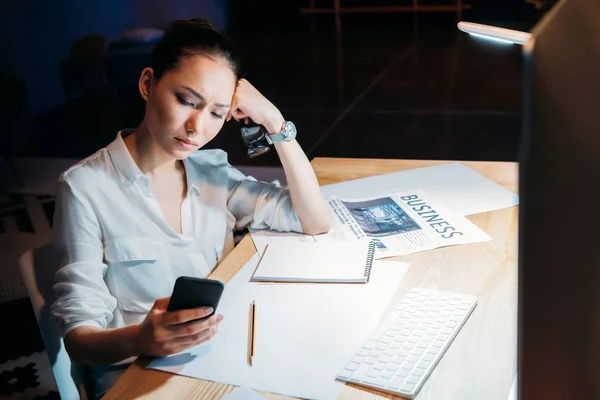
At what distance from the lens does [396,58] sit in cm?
480

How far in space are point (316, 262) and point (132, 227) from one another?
353 millimetres

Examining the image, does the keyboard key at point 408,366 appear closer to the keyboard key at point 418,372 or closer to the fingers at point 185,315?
the keyboard key at point 418,372

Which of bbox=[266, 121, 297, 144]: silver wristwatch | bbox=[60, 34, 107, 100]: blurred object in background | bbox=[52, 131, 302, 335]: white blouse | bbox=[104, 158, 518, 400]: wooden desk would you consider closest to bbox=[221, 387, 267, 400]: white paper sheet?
bbox=[104, 158, 518, 400]: wooden desk

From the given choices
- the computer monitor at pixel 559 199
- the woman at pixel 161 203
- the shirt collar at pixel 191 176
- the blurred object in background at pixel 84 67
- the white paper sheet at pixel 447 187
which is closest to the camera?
the computer monitor at pixel 559 199

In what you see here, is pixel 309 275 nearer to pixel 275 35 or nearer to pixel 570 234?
pixel 570 234

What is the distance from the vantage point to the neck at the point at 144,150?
139cm

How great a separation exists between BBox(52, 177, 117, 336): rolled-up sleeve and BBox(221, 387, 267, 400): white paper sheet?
34cm

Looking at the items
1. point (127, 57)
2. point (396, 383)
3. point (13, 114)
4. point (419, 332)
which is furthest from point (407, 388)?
point (127, 57)

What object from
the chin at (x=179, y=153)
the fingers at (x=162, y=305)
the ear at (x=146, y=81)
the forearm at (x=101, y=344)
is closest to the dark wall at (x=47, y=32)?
the ear at (x=146, y=81)

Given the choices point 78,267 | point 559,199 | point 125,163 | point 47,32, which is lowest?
point 78,267

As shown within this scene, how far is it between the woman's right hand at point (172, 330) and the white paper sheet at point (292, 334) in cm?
2

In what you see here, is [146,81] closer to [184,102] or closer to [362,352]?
[184,102]

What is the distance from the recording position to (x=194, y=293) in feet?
3.22

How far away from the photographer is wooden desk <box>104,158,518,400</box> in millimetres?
938
